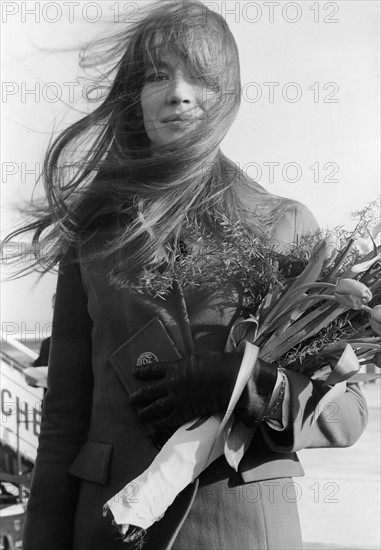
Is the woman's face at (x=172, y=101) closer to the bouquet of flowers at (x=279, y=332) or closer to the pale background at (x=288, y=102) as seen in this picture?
the bouquet of flowers at (x=279, y=332)

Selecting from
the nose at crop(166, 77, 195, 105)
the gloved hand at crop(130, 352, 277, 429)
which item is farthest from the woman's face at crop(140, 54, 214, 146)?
the gloved hand at crop(130, 352, 277, 429)

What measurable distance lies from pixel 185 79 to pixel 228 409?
1.81 feet

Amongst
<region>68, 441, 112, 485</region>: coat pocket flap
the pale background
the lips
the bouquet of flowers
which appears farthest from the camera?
the pale background

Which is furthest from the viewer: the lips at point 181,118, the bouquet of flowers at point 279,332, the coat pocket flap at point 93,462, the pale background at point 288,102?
the pale background at point 288,102

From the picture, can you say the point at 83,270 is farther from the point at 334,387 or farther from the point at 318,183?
the point at 318,183

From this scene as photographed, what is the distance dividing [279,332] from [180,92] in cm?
42

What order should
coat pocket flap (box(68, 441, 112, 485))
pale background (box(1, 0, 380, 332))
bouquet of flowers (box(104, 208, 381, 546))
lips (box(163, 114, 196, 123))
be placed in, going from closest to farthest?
bouquet of flowers (box(104, 208, 381, 546)) < coat pocket flap (box(68, 441, 112, 485)) < lips (box(163, 114, 196, 123)) < pale background (box(1, 0, 380, 332))

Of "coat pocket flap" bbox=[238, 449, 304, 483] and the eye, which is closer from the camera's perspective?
"coat pocket flap" bbox=[238, 449, 304, 483]

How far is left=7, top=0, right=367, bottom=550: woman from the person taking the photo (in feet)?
4.04

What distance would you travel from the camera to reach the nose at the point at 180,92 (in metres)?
1.40

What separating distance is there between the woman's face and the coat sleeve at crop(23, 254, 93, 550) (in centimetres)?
27

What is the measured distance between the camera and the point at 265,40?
2676mm

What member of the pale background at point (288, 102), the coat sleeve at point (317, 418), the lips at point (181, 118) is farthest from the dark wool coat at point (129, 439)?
the pale background at point (288, 102)

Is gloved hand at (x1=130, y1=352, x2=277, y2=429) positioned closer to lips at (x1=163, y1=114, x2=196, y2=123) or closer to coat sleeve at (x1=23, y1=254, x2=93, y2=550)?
coat sleeve at (x1=23, y1=254, x2=93, y2=550)
